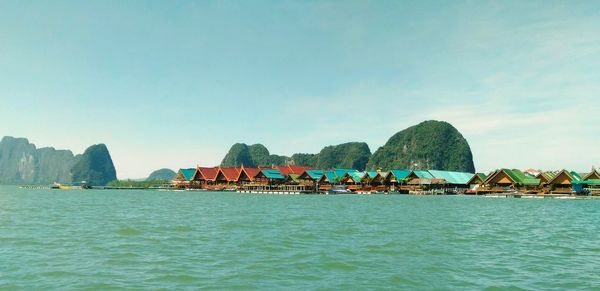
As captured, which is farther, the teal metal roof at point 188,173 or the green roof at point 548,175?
the teal metal roof at point 188,173

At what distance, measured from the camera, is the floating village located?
79250 millimetres

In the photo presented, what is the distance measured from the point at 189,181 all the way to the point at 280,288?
4758 inches

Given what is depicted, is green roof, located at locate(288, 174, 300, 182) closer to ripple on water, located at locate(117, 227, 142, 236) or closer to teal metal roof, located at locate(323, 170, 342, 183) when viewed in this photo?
teal metal roof, located at locate(323, 170, 342, 183)

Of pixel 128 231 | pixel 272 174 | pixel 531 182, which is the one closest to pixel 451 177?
pixel 531 182

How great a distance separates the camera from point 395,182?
10356 cm

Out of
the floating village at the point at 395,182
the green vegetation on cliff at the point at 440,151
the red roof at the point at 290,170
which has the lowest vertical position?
the floating village at the point at 395,182

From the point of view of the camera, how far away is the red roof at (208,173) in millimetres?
121750

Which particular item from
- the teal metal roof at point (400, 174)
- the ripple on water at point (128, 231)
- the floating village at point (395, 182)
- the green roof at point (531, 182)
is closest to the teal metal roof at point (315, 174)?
the floating village at point (395, 182)

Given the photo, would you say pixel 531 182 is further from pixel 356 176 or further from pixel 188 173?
pixel 188 173

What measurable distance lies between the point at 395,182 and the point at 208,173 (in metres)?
52.6

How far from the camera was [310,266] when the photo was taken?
1459 centimetres

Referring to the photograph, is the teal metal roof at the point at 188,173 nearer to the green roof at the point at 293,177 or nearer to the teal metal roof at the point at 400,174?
the green roof at the point at 293,177

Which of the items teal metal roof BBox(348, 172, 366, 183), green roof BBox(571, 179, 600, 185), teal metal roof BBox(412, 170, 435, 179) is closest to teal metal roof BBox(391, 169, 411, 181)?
teal metal roof BBox(412, 170, 435, 179)

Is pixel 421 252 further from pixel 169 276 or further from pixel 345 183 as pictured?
pixel 345 183
